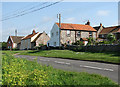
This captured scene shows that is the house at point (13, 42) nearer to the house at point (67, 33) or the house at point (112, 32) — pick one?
the house at point (67, 33)

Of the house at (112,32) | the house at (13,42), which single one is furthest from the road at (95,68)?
the house at (13,42)

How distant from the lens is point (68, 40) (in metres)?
42.2

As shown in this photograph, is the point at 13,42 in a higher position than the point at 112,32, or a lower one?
lower

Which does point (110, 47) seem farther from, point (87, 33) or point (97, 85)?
point (87, 33)

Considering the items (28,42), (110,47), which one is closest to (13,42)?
(28,42)

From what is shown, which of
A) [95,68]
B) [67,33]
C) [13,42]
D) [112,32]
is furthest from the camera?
[13,42]

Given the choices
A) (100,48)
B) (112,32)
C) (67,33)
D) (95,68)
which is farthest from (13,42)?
(95,68)

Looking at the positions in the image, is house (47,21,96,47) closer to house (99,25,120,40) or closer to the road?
house (99,25,120,40)

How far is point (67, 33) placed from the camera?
137 ft

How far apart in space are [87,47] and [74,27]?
58.0 ft

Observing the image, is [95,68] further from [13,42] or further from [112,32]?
[13,42]

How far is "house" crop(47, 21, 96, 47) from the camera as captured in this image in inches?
1619

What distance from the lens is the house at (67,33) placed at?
4112 centimetres

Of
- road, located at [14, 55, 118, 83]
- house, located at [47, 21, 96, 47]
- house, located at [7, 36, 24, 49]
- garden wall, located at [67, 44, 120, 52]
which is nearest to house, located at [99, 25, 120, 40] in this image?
house, located at [47, 21, 96, 47]
